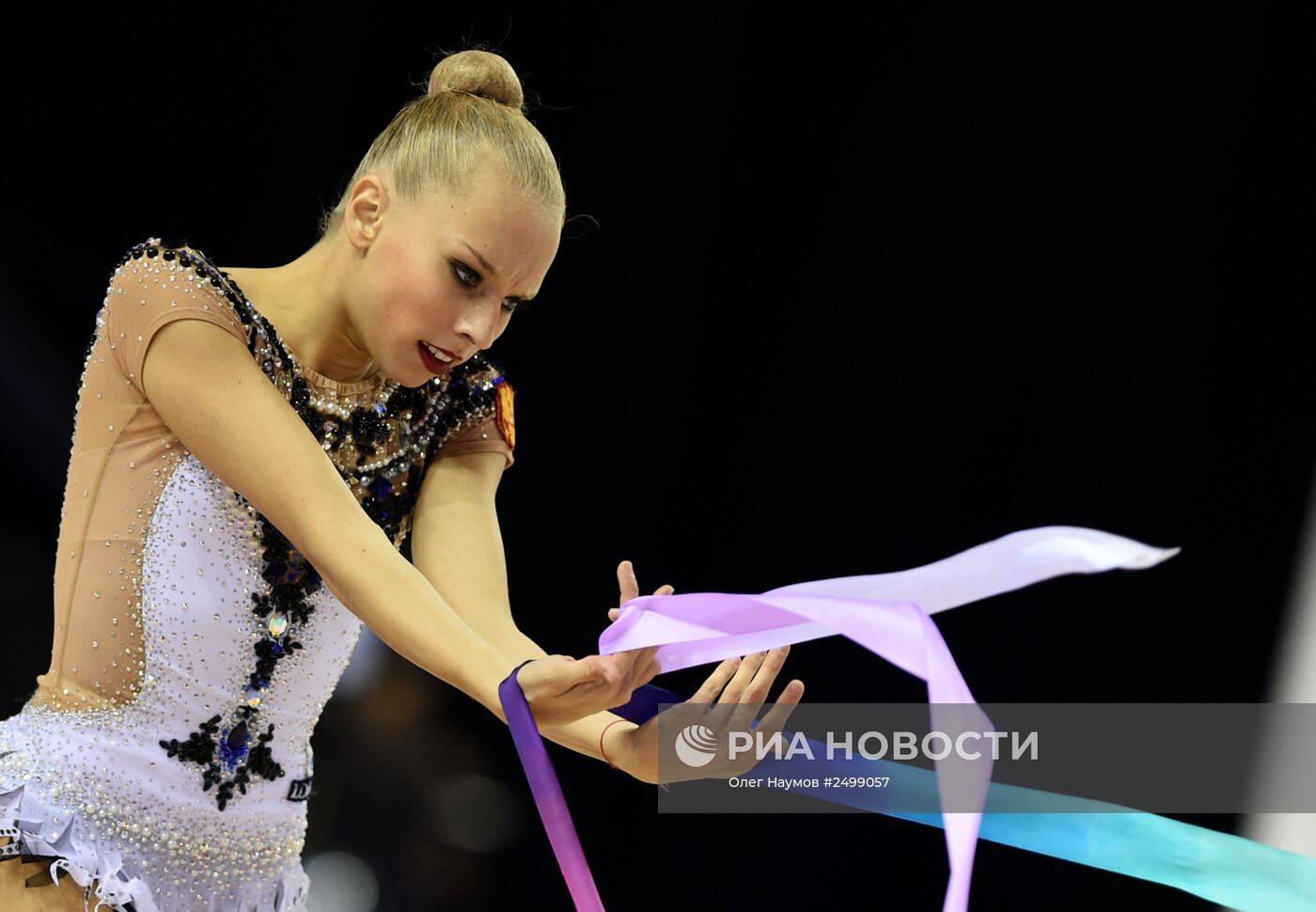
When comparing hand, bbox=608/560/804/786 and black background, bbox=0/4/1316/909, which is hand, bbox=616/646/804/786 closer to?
hand, bbox=608/560/804/786

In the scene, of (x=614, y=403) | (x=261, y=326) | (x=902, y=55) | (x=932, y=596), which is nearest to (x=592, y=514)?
(x=614, y=403)

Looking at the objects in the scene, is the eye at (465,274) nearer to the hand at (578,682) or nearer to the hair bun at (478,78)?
the hair bun at (478,78)

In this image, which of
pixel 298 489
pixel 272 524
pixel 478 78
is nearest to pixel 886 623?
pixel 298 489

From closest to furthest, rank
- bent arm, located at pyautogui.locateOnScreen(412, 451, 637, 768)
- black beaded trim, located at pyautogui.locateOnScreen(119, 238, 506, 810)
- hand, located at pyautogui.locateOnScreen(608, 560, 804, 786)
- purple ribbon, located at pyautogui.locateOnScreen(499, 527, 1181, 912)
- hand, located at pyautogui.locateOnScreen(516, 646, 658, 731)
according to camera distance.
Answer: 1. purple ribbon, located at pyautogui.locateOnScreen(499, 527, 1181, 912)
2. hand, located at pyautogui.locateOnScreen(516, 646, 658, 731)
3. hand, located at pyautogui.locateOnScreen(608, 560, 804, 786)
4. black beaded trim, located at pyautogui.locateOnScreen(119, 238, 506, 810)
5. bent arm, located at pyautogui.locateOnScreen(412, 451, 637, 768)

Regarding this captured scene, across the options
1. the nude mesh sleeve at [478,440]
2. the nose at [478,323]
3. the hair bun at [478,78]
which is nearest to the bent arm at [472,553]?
the nude mesh sleeve at [478,440]

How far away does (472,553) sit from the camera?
4.83ft

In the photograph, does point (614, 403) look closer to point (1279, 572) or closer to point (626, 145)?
point (626, 145)

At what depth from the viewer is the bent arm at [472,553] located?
1423 millimetres

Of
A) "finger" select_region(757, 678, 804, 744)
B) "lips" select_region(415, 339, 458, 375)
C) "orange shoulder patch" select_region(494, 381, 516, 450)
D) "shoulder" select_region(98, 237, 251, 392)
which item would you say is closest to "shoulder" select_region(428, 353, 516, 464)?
"orange shoulder patch" select_region(494, 381, 516, 450)

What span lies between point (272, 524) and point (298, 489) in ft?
0.51

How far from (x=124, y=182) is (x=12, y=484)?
0.56m

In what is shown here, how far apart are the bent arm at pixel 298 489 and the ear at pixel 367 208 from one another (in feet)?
0.66

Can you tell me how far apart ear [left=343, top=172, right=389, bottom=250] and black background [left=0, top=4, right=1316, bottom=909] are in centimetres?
95

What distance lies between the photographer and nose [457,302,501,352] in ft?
4.40
